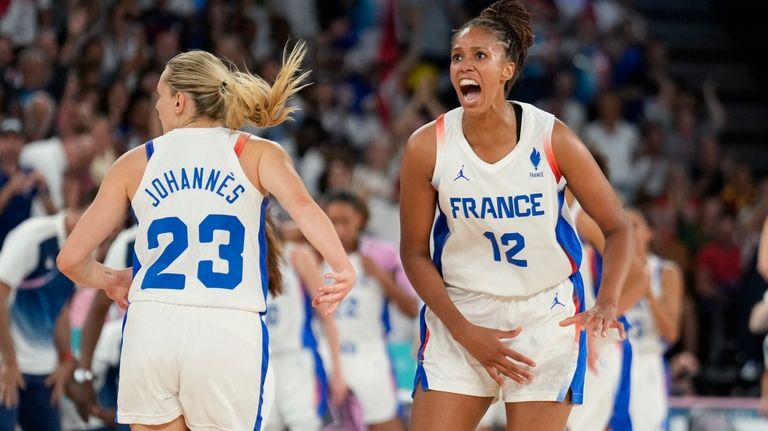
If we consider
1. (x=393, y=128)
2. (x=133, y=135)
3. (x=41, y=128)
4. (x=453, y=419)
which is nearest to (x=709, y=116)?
(x=393, y=128)

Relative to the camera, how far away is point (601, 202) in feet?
16.1

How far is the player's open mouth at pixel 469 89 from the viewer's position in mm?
4941

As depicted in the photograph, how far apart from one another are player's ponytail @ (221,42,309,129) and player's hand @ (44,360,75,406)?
8.23 feet

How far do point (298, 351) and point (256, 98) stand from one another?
3.66 metres

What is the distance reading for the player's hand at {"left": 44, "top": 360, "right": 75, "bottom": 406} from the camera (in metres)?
6.90

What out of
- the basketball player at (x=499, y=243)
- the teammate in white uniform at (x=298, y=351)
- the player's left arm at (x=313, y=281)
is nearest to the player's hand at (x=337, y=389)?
the player's left arm at (x=313, y=281)

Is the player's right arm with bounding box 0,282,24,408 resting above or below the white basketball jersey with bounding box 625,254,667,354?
above

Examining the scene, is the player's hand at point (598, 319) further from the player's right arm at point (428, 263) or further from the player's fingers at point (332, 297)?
the player's fingers at point (332, 297)

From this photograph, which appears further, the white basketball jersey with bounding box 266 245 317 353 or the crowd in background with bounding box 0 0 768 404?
the crowd in background with bounding box 0 0 768 404

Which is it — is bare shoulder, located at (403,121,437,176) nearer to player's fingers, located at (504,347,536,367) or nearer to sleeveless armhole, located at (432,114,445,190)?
sleeveless armhole, located at (432,114,445,190)

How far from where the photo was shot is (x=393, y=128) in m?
13.8

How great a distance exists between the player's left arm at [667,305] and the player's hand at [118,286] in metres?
3.94

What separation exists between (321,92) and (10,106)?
3.45 m

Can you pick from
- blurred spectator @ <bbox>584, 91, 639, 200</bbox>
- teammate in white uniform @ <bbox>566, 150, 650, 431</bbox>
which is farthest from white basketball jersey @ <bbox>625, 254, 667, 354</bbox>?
blurred spectator @ <bbox>584, 91, 639, 200</bbox>
